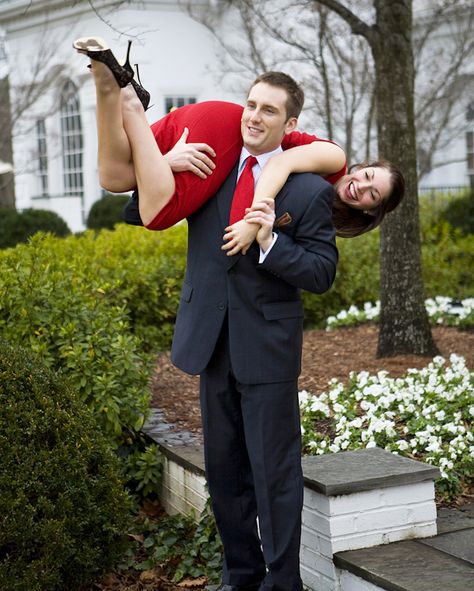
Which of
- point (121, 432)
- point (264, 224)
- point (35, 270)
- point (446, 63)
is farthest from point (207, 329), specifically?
point (446, 63)

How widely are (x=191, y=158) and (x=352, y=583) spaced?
1668mm

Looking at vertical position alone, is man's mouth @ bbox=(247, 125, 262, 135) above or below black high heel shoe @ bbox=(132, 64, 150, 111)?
below

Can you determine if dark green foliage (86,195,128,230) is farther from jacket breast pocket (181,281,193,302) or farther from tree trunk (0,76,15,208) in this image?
jacket breast pocket (181,281,193,302)

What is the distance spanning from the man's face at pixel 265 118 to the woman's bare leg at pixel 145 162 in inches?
12.1

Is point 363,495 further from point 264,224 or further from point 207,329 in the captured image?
point 264,224

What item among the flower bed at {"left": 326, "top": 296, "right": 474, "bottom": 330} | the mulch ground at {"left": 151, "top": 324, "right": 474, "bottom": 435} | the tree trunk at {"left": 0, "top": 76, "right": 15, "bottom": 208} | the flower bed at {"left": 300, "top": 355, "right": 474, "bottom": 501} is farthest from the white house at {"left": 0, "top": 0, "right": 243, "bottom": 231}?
the flower bed at {"left": 300, "top": 355, "right": 474, "bottom": 501}

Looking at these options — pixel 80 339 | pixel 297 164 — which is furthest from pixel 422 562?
pixel 80 339

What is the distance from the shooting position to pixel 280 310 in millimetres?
3416

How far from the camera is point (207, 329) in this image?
3.45 meters

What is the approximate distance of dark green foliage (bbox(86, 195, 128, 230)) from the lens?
18.9 metres

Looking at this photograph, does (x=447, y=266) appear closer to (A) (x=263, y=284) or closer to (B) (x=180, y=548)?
(B) (x=180, y=548)

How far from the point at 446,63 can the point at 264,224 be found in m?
13.4

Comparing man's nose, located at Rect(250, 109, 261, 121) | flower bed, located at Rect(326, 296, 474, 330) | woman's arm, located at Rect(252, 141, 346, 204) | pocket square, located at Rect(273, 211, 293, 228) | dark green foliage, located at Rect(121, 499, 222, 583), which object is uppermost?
man's nose, located at Rect(250, 109, 261, 121)

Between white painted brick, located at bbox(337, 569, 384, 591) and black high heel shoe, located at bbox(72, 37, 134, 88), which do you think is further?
white painted brick, located at bbox(337, 569, 384, 591)
